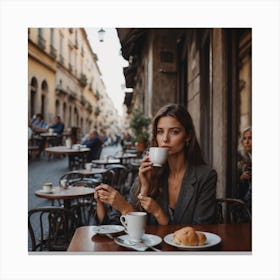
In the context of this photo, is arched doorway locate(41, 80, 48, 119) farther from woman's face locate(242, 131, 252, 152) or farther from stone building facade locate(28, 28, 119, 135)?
woman's face locate(242, 131, 252, 152)

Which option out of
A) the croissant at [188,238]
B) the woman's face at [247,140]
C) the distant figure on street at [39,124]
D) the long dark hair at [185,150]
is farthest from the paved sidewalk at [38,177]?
the woman's face at [247,140]

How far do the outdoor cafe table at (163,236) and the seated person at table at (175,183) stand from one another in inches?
4.0

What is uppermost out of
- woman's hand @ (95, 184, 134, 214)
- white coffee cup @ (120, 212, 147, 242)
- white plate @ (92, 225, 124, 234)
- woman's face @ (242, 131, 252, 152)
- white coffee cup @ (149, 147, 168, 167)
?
woman's face @ (242, 131, 252, 152)

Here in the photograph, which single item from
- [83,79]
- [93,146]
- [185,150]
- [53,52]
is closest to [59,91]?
[53,52]

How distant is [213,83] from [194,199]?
208 centimetres

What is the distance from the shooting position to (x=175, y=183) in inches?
74.1

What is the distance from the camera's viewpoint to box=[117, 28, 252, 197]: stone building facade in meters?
3.26

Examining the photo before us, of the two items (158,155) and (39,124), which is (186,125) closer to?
(158,155)

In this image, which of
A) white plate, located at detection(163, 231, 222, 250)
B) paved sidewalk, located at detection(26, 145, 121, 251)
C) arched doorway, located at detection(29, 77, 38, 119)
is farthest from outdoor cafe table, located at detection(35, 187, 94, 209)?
white plate, located at detection(163, 231, 222, 250)
